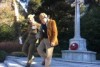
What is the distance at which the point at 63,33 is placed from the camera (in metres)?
25.0

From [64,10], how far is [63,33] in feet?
6.56

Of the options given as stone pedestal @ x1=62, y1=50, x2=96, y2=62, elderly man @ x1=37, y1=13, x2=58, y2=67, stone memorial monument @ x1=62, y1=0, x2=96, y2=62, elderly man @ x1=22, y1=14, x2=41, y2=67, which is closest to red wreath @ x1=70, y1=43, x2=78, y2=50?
stone memorial monument @ x1=62, y1=0, x2=96, y2=62

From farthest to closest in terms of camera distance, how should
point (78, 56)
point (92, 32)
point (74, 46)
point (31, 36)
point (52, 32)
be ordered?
point (92, 32)
point (74, 46)
point (78, 56)
point (31, 36)
point (52, 32)

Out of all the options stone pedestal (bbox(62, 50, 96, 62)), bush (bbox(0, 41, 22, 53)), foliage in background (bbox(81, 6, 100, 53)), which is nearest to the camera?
stone pedestal (bbox(62, 50, 96, 62))

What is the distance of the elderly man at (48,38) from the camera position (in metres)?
9.77

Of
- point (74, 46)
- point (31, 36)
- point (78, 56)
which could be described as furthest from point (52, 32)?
point (74, 46)

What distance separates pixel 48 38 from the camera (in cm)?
990

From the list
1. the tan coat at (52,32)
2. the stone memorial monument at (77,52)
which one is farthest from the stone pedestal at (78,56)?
the tan coat at (52,32)

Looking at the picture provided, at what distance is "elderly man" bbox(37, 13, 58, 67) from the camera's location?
32.1 feet

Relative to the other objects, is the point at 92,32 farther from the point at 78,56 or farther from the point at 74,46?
the point at 78,56

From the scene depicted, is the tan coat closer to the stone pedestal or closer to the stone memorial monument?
the stone memorial monument

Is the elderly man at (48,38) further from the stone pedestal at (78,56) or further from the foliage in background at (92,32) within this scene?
the foliage in background at (92,32)

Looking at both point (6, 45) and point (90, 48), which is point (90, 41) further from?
point (6, 45)

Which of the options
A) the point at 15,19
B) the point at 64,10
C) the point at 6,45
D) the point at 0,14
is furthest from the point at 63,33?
the point at 0,14
